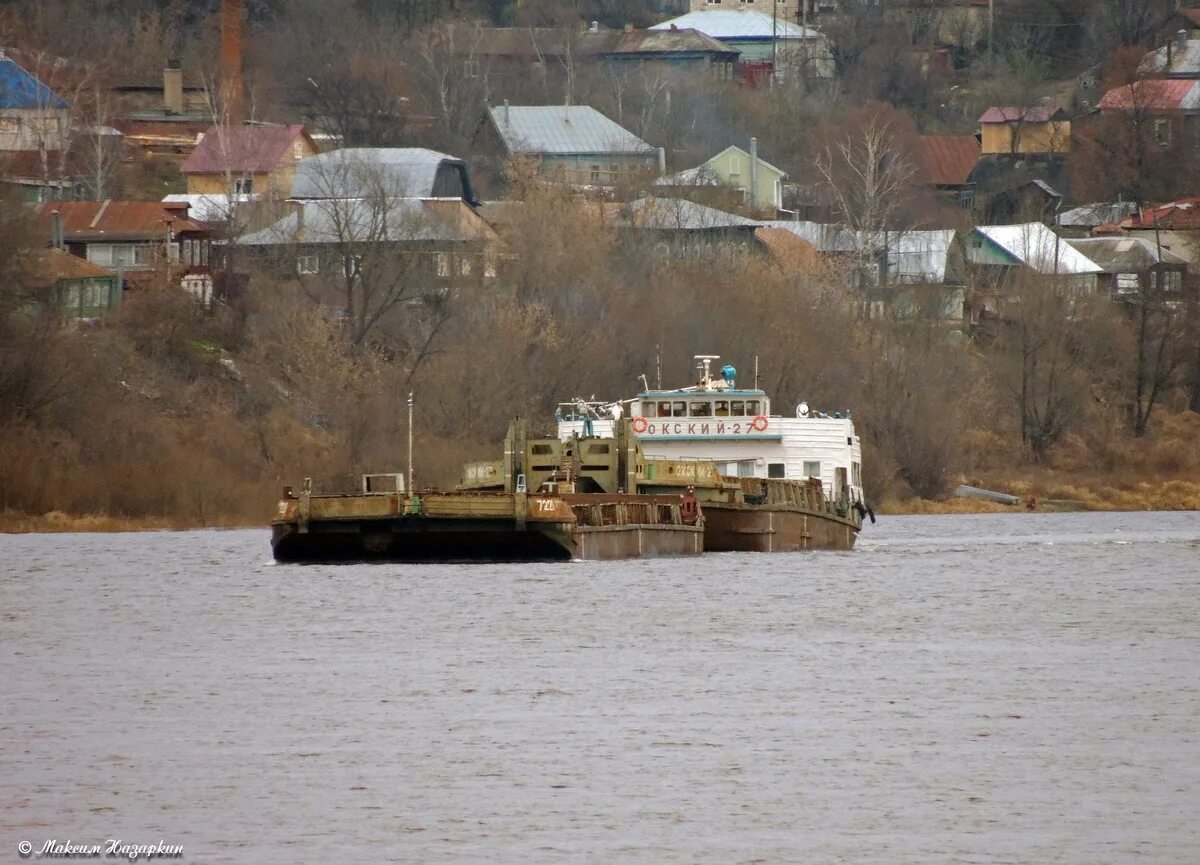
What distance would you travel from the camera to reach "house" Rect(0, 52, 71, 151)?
118000mm

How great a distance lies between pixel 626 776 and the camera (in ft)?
83.7

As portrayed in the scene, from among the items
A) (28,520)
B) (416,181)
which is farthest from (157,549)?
(416,181)

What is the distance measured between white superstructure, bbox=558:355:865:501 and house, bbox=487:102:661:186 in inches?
2674

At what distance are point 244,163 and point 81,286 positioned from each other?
24.5m

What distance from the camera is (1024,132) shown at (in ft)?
494

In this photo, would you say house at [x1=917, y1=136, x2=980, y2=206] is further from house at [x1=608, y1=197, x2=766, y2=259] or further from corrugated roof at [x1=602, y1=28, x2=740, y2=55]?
house at [x1=608, y1=197, x2=766, y2=259]

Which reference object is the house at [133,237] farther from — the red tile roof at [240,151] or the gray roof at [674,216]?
the gray roof at [674,216]

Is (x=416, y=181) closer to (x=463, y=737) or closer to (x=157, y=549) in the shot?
(x=157, y=549)

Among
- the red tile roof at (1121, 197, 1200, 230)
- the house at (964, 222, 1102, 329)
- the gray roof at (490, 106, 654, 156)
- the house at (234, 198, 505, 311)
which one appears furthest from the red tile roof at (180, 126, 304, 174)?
the red tile roof at (1121, 197, 1200, 230)

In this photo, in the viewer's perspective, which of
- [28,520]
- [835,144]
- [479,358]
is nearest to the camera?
[28,520]

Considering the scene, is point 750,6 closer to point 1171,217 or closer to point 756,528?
point 1171,217

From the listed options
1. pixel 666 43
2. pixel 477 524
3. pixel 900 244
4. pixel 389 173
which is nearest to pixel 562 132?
pixel 666 43

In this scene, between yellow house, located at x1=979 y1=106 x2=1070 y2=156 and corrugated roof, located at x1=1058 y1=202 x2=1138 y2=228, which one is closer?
corrugated roof, located at x1=1058 y1=202 x2=1138 y2=228

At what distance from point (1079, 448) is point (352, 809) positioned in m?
74.8
